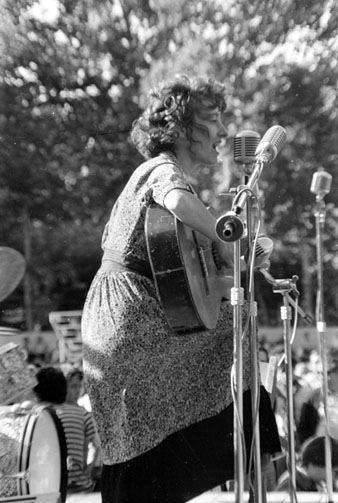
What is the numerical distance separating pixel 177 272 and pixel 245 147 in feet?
1.54

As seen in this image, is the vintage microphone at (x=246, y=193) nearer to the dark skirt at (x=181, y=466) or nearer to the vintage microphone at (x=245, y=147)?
the vintage microphone at (x=245, y=147)

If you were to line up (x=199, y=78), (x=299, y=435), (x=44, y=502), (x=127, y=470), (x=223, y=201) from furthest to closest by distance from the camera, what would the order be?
(x=223, y=201), (x=299, y=435), (x=44, y=502), (x=199, y=78), (x=127, y=470)

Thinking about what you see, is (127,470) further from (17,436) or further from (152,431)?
(17,436)

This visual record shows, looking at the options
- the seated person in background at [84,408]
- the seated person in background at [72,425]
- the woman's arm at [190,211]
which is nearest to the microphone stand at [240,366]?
the woman's arm at [190,211]

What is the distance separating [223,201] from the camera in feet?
29.3

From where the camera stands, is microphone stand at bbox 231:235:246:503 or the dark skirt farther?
the dark skirt

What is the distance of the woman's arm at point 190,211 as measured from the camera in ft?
7.02

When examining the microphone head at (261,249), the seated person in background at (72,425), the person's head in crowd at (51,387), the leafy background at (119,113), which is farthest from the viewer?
the leafy background at (119,113)

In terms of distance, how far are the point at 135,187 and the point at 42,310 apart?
349 inches

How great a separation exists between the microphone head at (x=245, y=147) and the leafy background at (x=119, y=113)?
6496mm

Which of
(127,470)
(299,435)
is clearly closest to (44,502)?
(127,470)

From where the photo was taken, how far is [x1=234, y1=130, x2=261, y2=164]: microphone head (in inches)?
92.7

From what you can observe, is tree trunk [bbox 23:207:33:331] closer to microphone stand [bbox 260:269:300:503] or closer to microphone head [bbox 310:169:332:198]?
microphone head [bbox 310:169:332:198]

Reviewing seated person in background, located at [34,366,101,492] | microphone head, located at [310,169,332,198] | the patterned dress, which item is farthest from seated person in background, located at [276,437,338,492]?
the patterned dress
